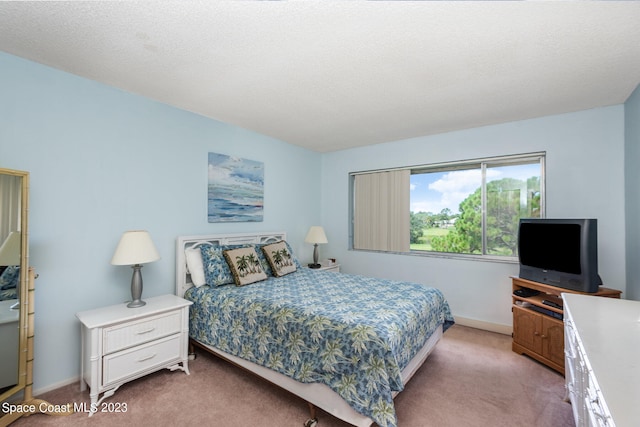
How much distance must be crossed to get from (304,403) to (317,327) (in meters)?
0.66

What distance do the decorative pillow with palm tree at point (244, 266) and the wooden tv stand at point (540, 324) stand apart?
8.70ft

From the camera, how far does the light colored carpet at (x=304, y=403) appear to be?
1876 millimetres

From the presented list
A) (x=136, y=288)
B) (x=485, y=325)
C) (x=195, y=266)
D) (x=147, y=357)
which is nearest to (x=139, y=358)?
(x=147, y=357)

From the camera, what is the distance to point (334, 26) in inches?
64.2

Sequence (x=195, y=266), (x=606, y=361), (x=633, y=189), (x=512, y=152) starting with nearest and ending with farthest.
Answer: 1. (x=606, y=361)
2. (x=633, y=189)
3. (x=195, y=266)
4. (x=512, y=152)

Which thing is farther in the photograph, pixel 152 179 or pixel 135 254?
pixel 152 179

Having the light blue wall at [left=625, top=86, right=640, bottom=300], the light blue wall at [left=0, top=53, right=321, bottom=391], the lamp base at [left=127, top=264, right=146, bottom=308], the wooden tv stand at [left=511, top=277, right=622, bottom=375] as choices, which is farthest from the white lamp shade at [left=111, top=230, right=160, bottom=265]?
the light blue wall at [left=625, top=86, right=640, bottom=300]

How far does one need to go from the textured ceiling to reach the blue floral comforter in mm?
1809

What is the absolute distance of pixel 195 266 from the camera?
9.47 ft

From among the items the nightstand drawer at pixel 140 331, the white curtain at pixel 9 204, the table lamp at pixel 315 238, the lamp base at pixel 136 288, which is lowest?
the nightstand drawer at pixel 140 331

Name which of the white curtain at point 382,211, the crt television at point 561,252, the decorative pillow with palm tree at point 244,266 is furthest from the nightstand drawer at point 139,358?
the crt television at point 561,252

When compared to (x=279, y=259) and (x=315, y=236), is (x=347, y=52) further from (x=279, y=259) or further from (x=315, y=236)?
(x=315, y=236)

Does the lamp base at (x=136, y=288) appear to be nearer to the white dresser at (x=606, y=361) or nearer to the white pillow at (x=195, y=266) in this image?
the white pillow at (x=195, y=266)

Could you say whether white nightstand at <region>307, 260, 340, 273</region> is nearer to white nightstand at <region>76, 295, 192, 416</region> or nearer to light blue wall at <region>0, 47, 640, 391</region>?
light blue wall at <region>0, 47, 640, 391</region>
